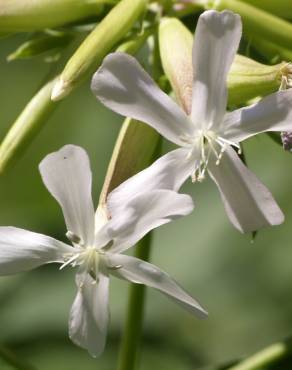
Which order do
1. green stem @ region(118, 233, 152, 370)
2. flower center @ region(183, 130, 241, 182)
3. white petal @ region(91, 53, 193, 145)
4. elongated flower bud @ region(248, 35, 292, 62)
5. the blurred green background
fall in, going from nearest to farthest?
1. white petal @ region(91, 53, 193, 145)
2. flower center @ region(183, 130, 241, 182)
3. elongated flower bud @ region(248, 35, 292, 62)
4. green stem @ region(118, 233, 152, 370)
5. the blurred green background

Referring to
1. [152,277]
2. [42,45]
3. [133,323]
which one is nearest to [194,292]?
[133,323]

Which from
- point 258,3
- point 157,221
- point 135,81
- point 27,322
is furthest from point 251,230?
point 27,322

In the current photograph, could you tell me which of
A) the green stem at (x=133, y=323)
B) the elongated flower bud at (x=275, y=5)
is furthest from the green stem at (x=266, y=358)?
the elongated flower bud at (x=275, y=5)

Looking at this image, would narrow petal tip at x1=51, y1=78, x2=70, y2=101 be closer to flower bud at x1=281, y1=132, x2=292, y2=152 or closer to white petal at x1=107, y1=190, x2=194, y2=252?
white petal at x1=107, y1=190, x2=194, y2=252

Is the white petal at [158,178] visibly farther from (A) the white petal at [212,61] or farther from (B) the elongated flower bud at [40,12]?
(B) the elongated flower bud at [40,12]

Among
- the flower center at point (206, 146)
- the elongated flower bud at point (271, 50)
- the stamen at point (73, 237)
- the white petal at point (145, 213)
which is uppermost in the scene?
the elongated flower bud at point (271, 50)

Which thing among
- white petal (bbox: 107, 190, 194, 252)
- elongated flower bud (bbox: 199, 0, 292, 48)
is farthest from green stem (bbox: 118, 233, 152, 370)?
elongated flower bud (bbox: 199, 0, 292, 48)

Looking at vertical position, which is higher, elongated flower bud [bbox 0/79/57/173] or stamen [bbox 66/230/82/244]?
elongated flower bud [bbox 0/79/57/173]
